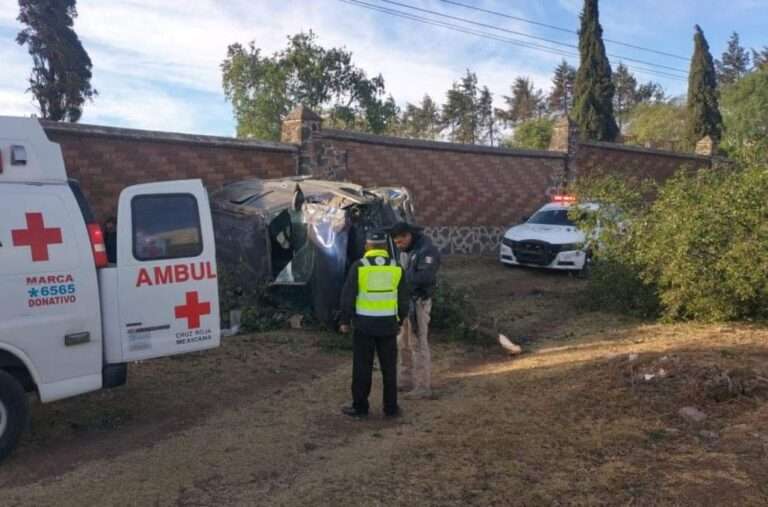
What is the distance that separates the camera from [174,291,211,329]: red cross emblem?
5524mm

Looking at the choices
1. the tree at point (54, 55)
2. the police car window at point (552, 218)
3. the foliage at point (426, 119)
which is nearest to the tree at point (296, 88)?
the tree at point (54, 55)

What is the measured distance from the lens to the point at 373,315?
605 centimetres

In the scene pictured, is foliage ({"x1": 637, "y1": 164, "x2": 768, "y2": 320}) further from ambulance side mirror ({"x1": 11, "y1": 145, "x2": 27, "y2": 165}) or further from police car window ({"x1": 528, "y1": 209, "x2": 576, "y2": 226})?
ambulance side mirror ({"x1": 11, "y1": 145, "x2": 27, "y2": 165})

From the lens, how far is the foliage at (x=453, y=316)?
925cm

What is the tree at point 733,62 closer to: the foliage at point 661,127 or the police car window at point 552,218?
the foliage at point 661,127

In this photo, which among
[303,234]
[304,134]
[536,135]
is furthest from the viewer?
[536,135]

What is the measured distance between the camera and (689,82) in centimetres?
3444

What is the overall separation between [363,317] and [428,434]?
1.13 m

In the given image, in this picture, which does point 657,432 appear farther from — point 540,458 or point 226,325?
point 226,325

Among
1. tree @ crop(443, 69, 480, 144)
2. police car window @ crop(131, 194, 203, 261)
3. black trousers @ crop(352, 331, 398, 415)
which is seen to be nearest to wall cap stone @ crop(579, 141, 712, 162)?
black trousers @ crop(352, 331, 398, 415)

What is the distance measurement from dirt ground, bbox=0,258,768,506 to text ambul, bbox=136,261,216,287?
1.24m

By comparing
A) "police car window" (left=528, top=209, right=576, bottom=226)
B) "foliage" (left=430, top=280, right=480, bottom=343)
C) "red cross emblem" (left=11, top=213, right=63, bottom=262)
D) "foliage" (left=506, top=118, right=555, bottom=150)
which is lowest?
"foliage" (left=430, top=280, right=480, bottom=343)

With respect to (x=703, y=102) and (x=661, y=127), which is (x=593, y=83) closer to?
(x=703, y=102)

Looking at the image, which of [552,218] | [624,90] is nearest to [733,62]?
[624,90]
